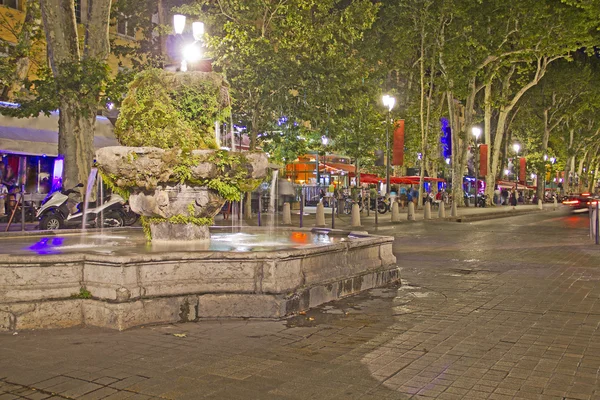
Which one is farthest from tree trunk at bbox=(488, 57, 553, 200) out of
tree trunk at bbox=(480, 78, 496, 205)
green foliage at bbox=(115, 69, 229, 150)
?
green foliage at bbox=(115, 69, 229, 150)

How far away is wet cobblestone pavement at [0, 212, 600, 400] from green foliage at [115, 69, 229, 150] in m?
2.97

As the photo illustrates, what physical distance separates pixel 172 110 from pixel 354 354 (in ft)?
15.1

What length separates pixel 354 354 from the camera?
6082mm

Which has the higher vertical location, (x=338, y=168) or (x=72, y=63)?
(x=72, y=63)

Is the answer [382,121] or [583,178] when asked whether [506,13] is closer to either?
[382,121]

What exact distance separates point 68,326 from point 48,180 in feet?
69.0

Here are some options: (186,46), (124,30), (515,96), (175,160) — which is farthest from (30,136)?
(515,96)

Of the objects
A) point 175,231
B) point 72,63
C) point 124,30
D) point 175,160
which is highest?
point 124,30

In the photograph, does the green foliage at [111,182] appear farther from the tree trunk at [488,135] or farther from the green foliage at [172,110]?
the tree trunk at [488,135]

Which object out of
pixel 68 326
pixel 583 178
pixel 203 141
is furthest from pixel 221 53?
pixel 583 178

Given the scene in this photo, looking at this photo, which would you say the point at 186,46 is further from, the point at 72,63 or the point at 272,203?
the point at 272,203

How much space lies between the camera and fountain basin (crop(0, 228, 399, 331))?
22.5ft

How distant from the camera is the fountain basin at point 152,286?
6844mm

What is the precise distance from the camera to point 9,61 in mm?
24750
